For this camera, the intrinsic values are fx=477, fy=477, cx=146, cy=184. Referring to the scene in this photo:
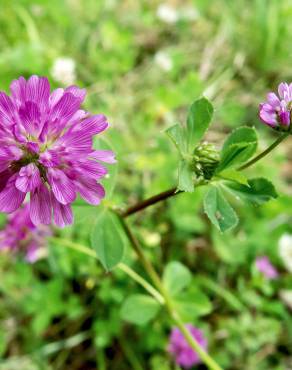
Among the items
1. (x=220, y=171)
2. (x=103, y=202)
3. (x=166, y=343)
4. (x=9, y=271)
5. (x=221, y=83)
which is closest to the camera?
(x=220, y=171)

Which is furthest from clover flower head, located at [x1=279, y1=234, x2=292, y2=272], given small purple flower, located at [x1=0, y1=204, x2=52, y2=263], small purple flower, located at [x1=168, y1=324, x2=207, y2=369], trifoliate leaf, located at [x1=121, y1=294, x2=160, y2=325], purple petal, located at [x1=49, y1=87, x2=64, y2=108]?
purple petal, located at [x1=49, y1=87, x2=64, y2=108]

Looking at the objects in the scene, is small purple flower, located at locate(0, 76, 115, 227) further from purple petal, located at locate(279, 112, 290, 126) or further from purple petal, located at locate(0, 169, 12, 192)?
purple petal, located at locate(279, 112, 290, 126)

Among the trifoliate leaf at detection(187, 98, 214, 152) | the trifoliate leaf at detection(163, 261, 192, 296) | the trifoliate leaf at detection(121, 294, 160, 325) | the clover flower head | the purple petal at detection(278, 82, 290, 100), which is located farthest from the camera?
the clover flower head

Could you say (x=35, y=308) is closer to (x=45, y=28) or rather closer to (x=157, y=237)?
(x=157, y=237)

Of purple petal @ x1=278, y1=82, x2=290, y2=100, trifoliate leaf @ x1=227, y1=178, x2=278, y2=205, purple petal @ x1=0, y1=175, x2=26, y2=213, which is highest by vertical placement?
purple petal @ x1=0, y1=175, x2=26, y2=213

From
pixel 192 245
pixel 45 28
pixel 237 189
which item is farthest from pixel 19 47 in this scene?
pixel 237 189

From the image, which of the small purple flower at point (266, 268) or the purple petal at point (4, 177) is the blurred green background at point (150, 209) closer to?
the small purple flower at point (266, 268)

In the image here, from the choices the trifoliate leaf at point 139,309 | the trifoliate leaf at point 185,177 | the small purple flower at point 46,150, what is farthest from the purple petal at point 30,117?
the trifoliate leaf at point 139,309

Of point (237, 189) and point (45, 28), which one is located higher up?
point (45, 28)
